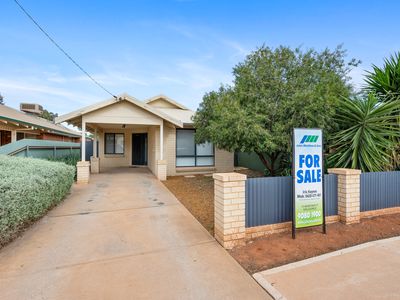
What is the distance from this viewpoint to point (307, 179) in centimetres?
423

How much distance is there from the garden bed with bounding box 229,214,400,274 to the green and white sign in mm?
291

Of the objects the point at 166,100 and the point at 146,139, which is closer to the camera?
the point at 146,139

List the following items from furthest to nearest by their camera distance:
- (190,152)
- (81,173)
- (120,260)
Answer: (190,152)
(81,173)
(120,260)

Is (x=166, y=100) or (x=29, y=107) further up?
(x=29, y=107)

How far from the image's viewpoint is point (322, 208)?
4.33m

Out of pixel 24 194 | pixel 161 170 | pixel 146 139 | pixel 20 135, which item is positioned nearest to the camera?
pixel 24 194

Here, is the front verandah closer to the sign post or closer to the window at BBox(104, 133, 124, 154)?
→ the window at BBox(104, 133, 124, 154)

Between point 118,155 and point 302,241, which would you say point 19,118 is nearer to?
point 118,155

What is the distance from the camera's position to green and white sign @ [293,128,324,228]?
4.13 metres

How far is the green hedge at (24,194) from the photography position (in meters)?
3.69

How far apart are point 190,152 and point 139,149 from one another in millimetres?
4786

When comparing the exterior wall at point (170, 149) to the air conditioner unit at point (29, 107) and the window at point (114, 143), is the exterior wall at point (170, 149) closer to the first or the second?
the window at point (114, 143)

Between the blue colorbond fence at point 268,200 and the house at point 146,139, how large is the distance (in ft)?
23.3

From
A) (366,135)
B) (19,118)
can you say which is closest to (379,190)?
(366,135)
